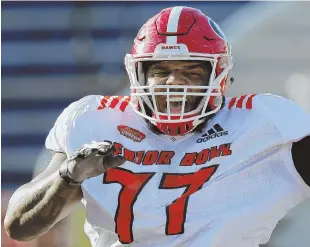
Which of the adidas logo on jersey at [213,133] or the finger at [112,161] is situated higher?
the finger at [112,161]

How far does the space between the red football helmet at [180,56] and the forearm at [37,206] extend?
0.76ft

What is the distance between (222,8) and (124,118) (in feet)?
4.98

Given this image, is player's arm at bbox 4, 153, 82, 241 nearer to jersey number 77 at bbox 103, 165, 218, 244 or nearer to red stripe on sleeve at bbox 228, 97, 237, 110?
jersey number 77 at bbox 103, 165, 218, 244

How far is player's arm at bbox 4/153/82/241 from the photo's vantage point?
5.90 feet

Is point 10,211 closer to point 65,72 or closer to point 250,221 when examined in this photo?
point 250,221

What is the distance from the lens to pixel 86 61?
347 cm

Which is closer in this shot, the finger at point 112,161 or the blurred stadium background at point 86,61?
the finger at point 112,161

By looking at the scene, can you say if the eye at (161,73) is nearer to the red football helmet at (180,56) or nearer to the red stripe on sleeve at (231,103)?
the red football helmet at (180,56)

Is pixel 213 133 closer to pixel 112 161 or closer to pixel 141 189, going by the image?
pixel 141 189

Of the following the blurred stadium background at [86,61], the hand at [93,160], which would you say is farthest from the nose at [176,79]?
the blurred stadium background at [86,61]

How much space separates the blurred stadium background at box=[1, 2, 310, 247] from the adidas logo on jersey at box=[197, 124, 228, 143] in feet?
4.38

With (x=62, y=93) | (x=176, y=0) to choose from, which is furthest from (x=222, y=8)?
(x=62, y=93)

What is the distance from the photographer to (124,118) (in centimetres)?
192

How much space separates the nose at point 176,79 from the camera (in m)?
1.81
